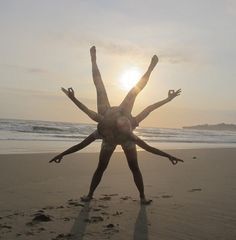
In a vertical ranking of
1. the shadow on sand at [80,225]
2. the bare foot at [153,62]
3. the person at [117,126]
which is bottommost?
the shadow on sand at [80,225]

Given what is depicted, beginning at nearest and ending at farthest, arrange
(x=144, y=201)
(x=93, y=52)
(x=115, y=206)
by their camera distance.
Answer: (x=115, y=206) < (x=144, y=201) < (x=93, y=52)

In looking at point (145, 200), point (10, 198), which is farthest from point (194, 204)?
point (10, 198)

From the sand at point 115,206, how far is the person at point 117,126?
0.64 metres

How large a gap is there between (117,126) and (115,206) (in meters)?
1.27

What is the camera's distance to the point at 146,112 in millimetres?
7965

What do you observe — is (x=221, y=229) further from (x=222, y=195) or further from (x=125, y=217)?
(x=222, y=195)

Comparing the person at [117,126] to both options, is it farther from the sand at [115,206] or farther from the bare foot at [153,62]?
the sand at [115,206]

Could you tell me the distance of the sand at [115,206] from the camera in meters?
5.85

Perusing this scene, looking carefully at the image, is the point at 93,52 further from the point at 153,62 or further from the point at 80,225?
the point at 80,225

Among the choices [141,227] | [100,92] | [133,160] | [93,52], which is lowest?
[141,227]

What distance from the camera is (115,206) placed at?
7.56m

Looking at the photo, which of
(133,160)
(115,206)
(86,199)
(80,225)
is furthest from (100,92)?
(80,225)

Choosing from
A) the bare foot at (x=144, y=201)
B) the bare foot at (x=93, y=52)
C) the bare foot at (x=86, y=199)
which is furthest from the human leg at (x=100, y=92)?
the bare foot at (x=144, y=201)

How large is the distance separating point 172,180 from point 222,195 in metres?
2.42
